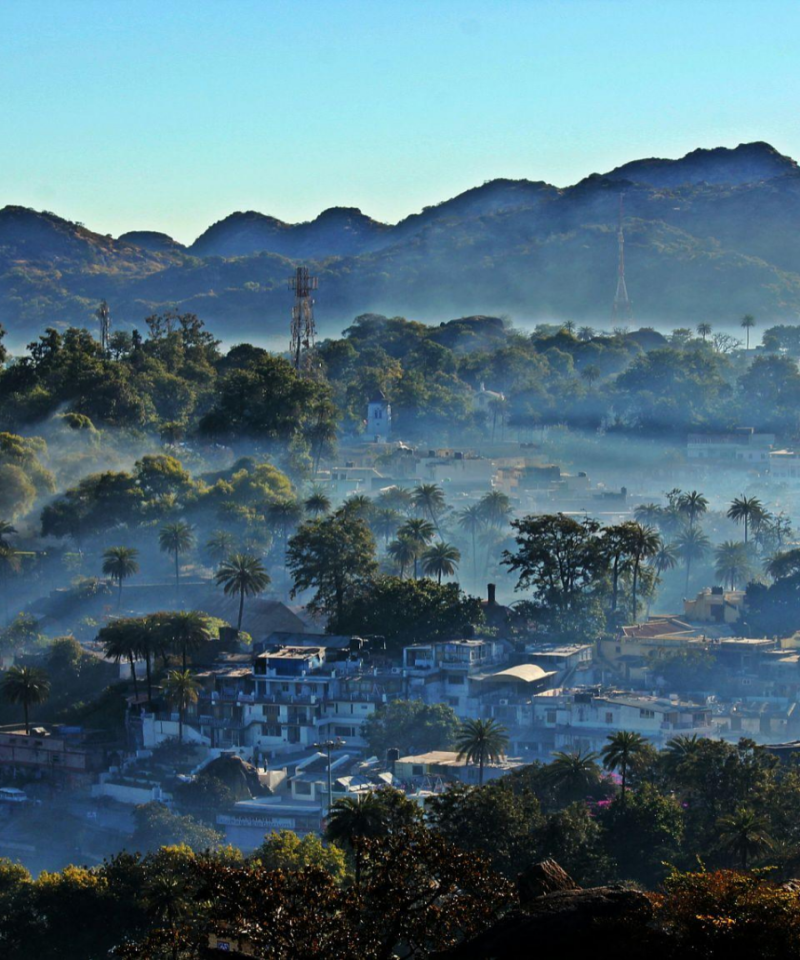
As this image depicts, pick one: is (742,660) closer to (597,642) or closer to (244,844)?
(597,642)

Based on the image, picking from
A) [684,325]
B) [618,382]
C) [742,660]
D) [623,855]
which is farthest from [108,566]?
[684,325]

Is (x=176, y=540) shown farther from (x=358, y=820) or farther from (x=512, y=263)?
(x=512, y=263)

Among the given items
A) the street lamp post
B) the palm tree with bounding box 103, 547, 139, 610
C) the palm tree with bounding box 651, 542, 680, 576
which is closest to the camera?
the street lamp post

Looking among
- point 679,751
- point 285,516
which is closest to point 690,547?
point 285,516

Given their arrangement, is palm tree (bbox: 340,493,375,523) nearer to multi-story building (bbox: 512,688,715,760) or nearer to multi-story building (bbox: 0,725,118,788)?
multi-story building (bbox: 0,725,118,788)

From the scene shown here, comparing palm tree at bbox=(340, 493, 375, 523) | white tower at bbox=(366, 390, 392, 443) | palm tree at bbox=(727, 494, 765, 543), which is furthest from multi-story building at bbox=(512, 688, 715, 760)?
white tower at bbox=(366, 390, 392, 443)
